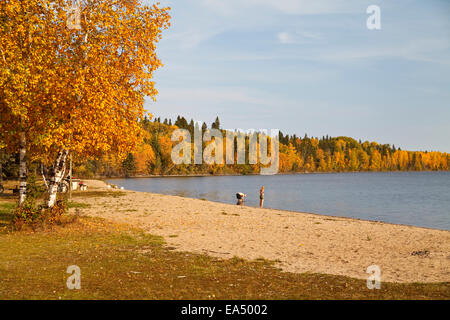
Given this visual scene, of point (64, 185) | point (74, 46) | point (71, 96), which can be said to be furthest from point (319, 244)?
point (64, 185)

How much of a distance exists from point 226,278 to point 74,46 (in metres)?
13.6

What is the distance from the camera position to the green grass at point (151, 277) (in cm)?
916

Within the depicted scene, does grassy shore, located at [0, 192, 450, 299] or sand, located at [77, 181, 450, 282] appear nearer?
grassy shore, located at [0, 192, 450, 299]

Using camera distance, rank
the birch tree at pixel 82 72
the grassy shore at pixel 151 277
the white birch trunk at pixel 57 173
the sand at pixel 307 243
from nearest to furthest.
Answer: the grassy shore at pixel 151 277, the sand at pixel 307 243, the birch tree at pixel 82 72, the white birch trunk at pixel 57 173

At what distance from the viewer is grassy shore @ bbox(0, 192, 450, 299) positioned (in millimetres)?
9156

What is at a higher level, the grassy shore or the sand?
A: the grassy shore

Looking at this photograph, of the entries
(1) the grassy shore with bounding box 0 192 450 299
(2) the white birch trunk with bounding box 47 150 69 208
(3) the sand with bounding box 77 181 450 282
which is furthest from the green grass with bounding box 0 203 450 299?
(2) the white birch trunk with bounding box 47 150 69 208

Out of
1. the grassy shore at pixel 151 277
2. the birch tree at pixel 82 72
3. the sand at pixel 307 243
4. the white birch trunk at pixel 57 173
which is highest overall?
the birch tree at pixel 82 72

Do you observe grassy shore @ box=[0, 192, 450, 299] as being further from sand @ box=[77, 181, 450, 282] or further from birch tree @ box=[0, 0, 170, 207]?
birch tree @ box=[0, 0, 170, 207]

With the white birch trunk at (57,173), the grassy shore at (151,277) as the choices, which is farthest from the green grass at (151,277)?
the white birch trunk at (57,173)

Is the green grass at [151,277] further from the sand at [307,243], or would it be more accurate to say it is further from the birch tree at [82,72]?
the birch tree at [82,72]

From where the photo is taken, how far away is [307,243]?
18281 mm

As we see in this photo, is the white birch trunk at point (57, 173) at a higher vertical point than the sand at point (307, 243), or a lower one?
higher

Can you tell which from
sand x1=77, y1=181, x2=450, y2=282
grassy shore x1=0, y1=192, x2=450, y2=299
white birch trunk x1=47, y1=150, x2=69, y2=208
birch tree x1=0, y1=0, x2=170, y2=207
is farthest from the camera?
white birch trunk x1=47, y1=150, x2=69, y2=208
